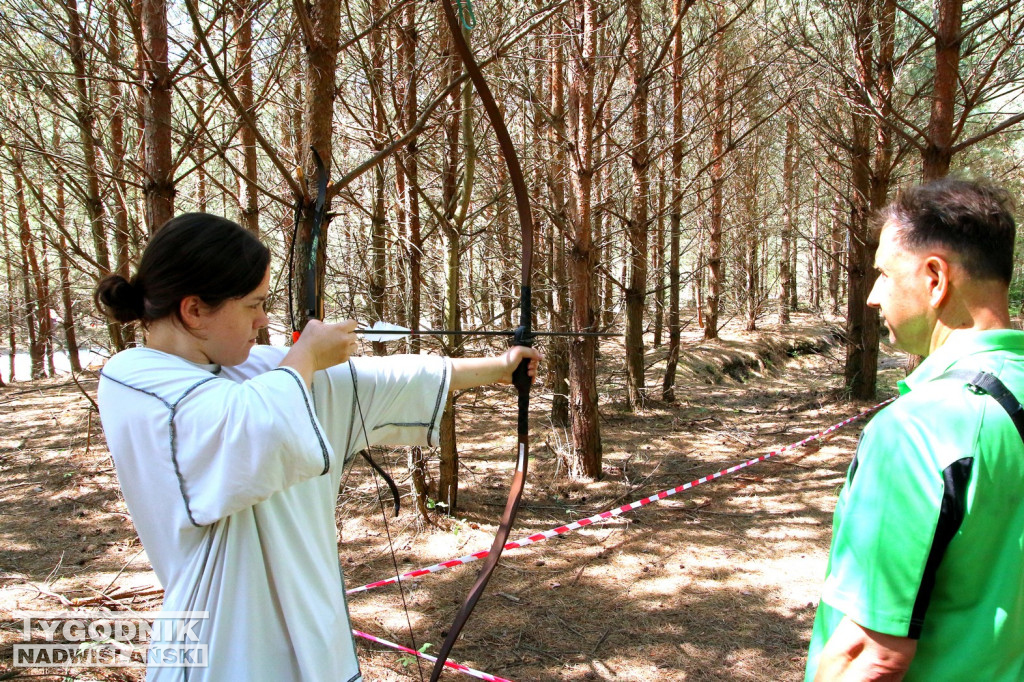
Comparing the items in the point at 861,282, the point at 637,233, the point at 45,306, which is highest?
the point at 637,233

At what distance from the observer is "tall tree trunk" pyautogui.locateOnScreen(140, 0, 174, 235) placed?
3.26m

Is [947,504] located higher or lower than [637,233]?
lower

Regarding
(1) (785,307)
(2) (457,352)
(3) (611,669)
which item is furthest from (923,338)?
(1) (785,307)

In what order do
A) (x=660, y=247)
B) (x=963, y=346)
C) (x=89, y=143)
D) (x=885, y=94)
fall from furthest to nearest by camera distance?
1. (x=660, y=247)
2. (x=885, y=94)
3. (x=89, y=143)
4. (x=963, y=346)

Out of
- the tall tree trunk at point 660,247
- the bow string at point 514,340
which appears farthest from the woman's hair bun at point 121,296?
the tall tree trunk at point 660,247

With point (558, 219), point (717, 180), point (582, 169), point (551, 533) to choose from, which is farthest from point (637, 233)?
point (551, 533)

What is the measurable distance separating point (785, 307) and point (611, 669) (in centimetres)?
1292

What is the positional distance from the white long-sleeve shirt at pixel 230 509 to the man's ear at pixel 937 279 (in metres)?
0.97

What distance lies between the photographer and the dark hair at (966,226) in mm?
999

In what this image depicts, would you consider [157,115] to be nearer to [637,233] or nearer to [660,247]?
[637,233]

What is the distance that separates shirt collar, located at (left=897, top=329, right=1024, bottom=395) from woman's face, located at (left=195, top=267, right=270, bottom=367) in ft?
3.49

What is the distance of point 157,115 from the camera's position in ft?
11.0

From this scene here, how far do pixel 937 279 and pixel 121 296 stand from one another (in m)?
1.32

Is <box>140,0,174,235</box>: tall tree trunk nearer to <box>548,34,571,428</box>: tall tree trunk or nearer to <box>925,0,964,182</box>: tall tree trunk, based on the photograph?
<box>548,34,571,428</box>: tall tree trunk
